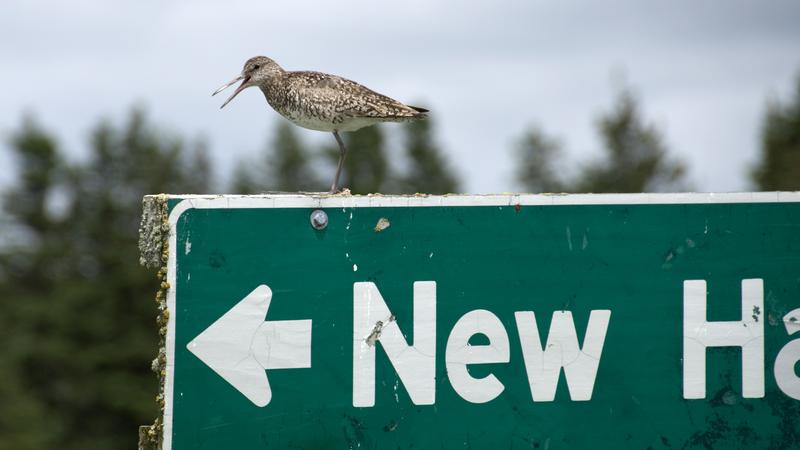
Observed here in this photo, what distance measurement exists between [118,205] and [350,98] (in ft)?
239

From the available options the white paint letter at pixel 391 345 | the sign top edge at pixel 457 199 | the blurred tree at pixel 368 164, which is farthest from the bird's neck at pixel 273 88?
the blurred tree at pixel 368 164

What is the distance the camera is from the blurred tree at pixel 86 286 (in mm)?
72188

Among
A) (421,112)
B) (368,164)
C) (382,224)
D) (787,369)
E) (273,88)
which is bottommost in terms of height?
(787,369)

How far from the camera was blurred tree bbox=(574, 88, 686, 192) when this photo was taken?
78375 mm

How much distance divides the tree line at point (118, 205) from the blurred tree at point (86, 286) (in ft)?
0.19

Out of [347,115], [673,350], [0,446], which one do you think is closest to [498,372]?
[673,350]

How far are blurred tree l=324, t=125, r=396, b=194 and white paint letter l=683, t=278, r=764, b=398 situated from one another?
245 ft

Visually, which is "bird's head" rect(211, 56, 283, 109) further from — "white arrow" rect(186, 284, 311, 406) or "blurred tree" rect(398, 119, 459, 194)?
"blurred tree" rect(398, 119, 459, 194)

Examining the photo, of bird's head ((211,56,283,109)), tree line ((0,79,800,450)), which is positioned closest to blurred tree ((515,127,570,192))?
tree line ((0,79,800,450))

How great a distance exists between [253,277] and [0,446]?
56.1 metres

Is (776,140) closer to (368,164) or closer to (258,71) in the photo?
(368,164)

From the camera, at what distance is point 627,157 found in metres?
79.6

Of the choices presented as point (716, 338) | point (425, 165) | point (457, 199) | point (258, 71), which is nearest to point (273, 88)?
point (258, 71)

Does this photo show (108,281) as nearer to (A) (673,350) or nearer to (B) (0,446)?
(B) (0,446)
